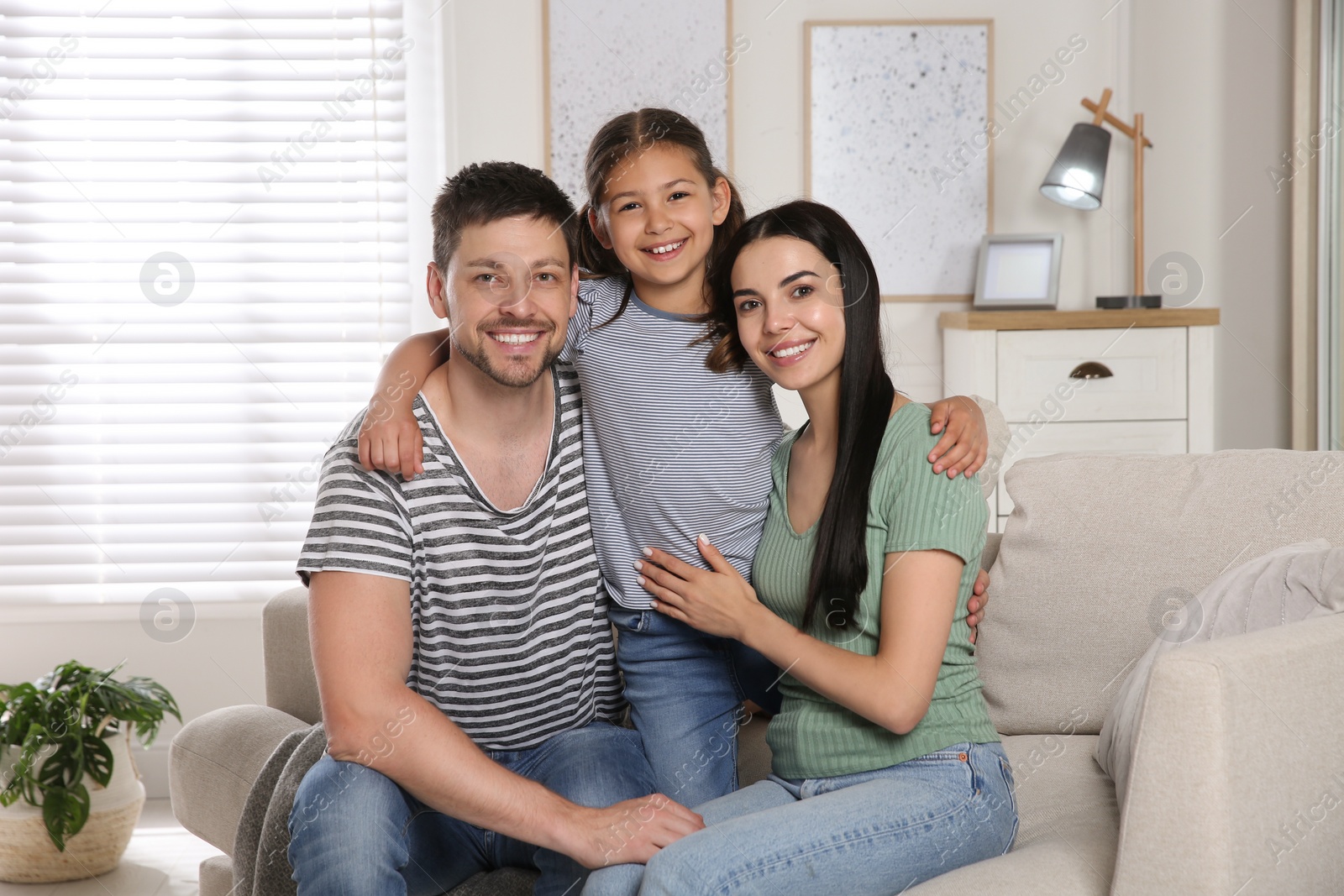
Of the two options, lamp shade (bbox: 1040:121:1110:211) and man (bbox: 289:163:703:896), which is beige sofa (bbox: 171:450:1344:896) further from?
lamp shade (bbox: 1040:121:1110:211)

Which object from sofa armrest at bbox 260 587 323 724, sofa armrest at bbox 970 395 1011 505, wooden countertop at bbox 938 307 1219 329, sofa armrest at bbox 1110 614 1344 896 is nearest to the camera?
sofa armrest at bbox 1110 614 1344 896

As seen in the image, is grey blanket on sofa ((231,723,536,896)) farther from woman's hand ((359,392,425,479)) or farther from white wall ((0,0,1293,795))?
white wall ((0,0,1293,795))

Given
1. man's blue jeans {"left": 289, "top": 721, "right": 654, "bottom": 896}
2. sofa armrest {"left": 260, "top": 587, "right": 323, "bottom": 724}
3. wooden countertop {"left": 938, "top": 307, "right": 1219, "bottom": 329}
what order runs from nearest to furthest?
man's blue jeans {"left": 289, "top": 721, "right": 654, "bottom": 896}, sofa armrest {"left": 260, "top": 587, "right": 323, "bottom": 724}, wooden countertop {"left": 938, "top": 307, "right": 1219, "bottom": 329}

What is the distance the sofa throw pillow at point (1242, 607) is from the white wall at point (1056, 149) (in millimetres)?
1988

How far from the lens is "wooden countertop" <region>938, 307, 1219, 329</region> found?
3002mm

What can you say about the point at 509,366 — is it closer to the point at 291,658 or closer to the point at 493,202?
the point at 493,202

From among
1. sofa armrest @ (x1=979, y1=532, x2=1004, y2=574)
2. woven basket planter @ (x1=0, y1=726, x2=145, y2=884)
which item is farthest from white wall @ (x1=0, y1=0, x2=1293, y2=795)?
sofa armrest @ (x1=979, y1=532, x2=1004, y2=574)

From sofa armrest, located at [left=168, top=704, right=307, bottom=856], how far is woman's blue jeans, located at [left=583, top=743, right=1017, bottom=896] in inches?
31.7

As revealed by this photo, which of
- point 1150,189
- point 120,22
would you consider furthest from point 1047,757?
point 120,22

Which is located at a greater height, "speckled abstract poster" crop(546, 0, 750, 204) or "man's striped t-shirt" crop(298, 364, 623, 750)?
"speckled abstract poster" crop(546, 0, 750, 204)

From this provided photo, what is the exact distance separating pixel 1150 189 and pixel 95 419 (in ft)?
10.8

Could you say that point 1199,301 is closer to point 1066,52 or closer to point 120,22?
point 1066,52

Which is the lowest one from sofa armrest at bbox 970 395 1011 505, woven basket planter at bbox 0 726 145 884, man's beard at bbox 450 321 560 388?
woven basket planter at bbox 0 726 145 884

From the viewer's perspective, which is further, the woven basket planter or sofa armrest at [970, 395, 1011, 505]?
the woven basket planter
